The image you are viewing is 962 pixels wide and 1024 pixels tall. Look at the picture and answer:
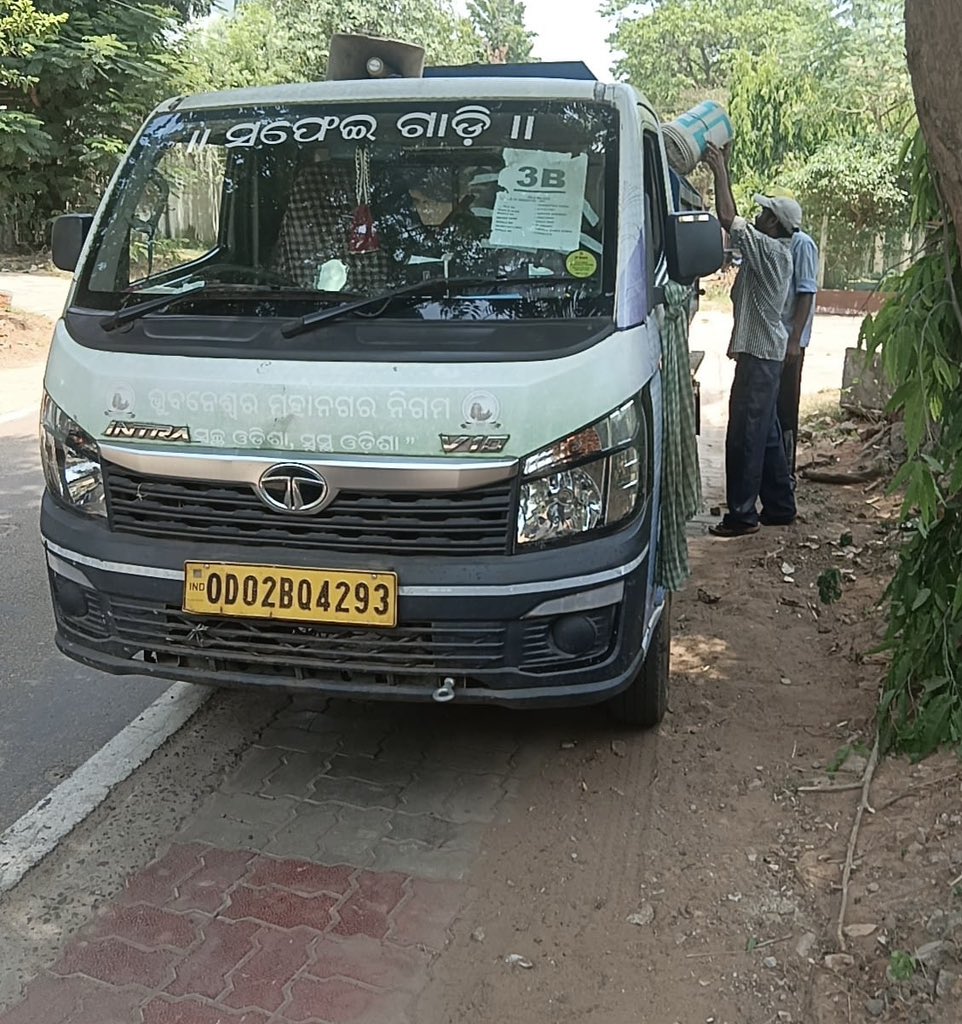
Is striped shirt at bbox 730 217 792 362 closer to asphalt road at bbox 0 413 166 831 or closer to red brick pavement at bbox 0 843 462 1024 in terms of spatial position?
asphalt road at bbox 0 413 166 831

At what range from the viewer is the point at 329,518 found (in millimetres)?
3225

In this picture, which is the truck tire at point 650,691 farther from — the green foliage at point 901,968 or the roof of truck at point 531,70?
the roof of truck at point 531,70

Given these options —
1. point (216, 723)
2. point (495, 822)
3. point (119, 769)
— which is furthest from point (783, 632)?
point (119, 769)

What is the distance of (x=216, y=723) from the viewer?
4.32 m

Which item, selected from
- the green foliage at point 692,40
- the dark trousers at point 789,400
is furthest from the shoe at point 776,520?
the green foliage at point 692,40

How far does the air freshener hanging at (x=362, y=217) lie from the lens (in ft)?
12.6

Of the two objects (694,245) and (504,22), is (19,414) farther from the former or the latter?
(504,22)


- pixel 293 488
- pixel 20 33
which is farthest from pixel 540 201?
pixel 20 33

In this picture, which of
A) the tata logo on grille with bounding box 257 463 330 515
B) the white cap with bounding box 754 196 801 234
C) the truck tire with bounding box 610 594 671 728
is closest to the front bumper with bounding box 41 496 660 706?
the tata logo on grille with bounding box 257 463 330 515

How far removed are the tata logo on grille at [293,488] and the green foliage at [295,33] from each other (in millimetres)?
27068

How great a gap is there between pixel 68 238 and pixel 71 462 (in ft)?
3.88

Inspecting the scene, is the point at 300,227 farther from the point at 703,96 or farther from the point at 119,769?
the point at 703,96

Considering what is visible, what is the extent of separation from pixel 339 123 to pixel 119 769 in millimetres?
2439

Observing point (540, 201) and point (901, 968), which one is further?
point (540, 201)
